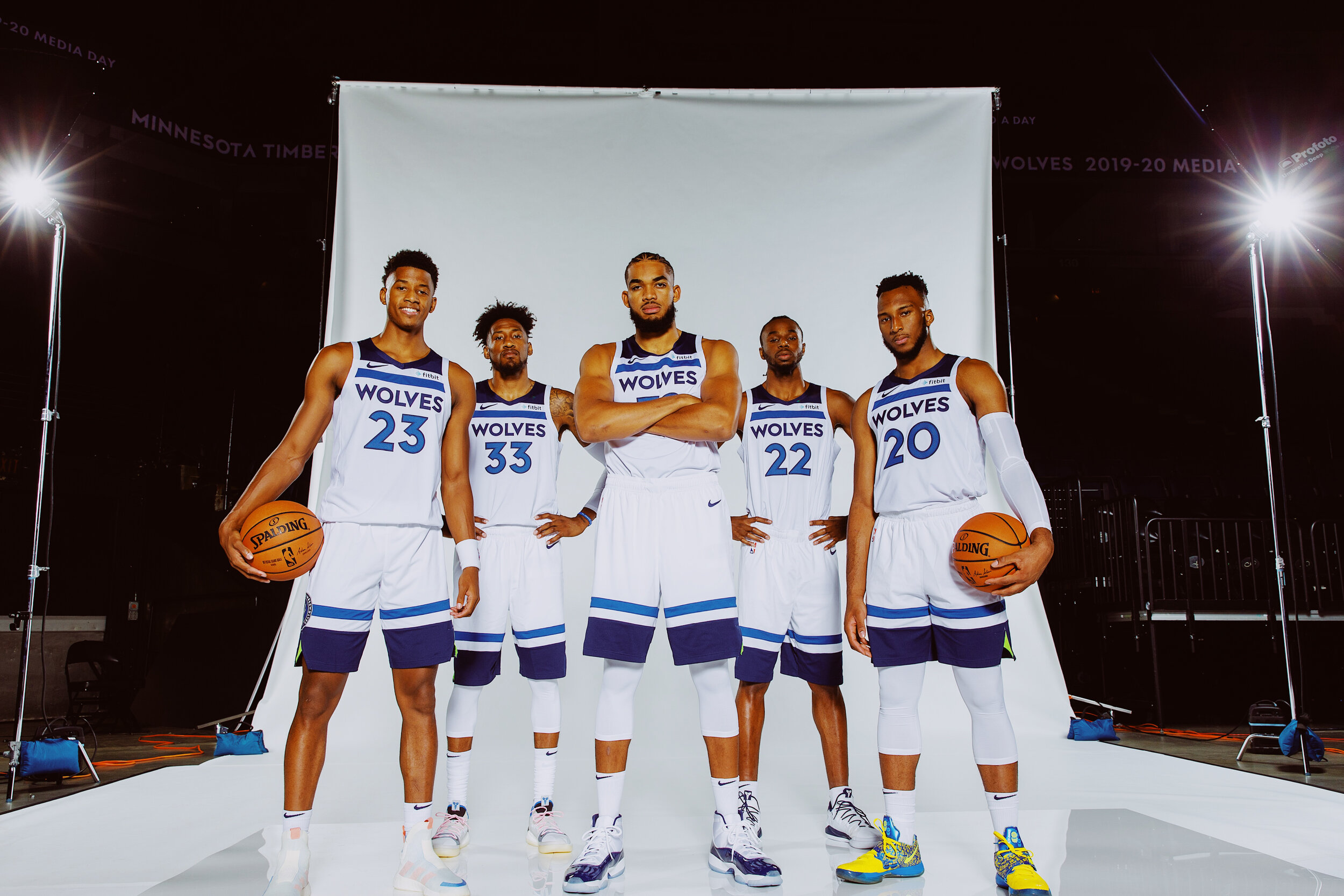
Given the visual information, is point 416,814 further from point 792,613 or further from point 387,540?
point 792,613

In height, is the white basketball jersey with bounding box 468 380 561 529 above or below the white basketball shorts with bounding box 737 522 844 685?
above

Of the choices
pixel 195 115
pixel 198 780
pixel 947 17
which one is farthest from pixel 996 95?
pixel 195 115

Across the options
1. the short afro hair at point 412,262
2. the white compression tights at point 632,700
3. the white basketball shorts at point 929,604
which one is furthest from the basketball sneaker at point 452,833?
the short afro hair at point 412,262

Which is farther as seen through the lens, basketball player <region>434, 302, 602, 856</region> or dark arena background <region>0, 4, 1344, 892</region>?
dark arena background <region>0, 4, 1344, 892</region>

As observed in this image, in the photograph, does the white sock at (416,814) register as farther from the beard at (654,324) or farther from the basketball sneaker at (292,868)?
the beard at (654,324)

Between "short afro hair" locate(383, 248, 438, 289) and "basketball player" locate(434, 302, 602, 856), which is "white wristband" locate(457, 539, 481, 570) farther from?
"short afro hair" locate(383, 248, 438, 289)

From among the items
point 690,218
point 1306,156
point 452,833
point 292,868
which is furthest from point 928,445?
point 1306,156

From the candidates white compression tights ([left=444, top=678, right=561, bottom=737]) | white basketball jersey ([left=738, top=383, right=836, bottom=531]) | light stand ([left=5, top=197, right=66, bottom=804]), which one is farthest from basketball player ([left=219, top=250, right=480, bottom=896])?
light stand ([left=5, top=197, right=66, bottom=804])

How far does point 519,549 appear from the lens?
336 cm

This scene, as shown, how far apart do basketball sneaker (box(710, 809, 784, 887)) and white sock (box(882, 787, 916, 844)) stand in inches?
14.3

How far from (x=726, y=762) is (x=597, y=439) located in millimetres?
1023

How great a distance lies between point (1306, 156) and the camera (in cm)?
482

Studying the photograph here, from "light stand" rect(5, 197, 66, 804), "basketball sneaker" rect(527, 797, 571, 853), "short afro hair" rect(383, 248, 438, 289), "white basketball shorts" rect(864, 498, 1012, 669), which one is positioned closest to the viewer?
"white basketball shorts" rect(864, 498, 1012, 669)

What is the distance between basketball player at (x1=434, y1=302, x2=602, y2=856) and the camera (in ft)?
10.2
